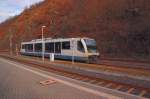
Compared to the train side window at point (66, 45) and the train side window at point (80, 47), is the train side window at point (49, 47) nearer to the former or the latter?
the train side window at point (66, 45)

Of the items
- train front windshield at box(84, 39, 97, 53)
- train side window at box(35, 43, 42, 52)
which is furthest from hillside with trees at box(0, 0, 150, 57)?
train side window at box(35, 43, 42, 52)

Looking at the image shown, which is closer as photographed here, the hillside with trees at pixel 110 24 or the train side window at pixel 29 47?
the hillside with trees at pixel 110 24

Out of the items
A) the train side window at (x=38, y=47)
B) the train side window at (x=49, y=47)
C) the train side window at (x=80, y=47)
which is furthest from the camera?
the train side window at (x=38, y=47)

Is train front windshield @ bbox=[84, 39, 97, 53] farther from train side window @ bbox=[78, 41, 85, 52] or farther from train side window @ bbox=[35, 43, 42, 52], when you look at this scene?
train side window @ bbox=[35, 43, 42, 52]

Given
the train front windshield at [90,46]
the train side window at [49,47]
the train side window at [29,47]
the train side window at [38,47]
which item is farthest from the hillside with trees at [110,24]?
the train side window at [38,47]

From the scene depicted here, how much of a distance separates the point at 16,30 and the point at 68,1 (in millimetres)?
34290

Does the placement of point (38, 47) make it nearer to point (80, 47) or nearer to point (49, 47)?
point (49, 47)

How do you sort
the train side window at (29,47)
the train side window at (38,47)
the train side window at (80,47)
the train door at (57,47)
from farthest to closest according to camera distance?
the train side window at (29,47) < the train side window at (38,47) < the train door at (57,47) < the train side window at (80,47)

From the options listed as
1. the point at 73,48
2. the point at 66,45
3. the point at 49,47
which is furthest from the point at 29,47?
the point at 73,48

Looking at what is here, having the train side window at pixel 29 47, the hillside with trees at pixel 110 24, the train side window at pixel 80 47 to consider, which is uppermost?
the hillside with trees at pixel 110 24

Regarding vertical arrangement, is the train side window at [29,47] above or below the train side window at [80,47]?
below

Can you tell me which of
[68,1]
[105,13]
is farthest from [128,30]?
[68,1]

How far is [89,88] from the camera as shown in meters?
16.5

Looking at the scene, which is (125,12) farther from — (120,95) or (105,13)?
(120,95)
